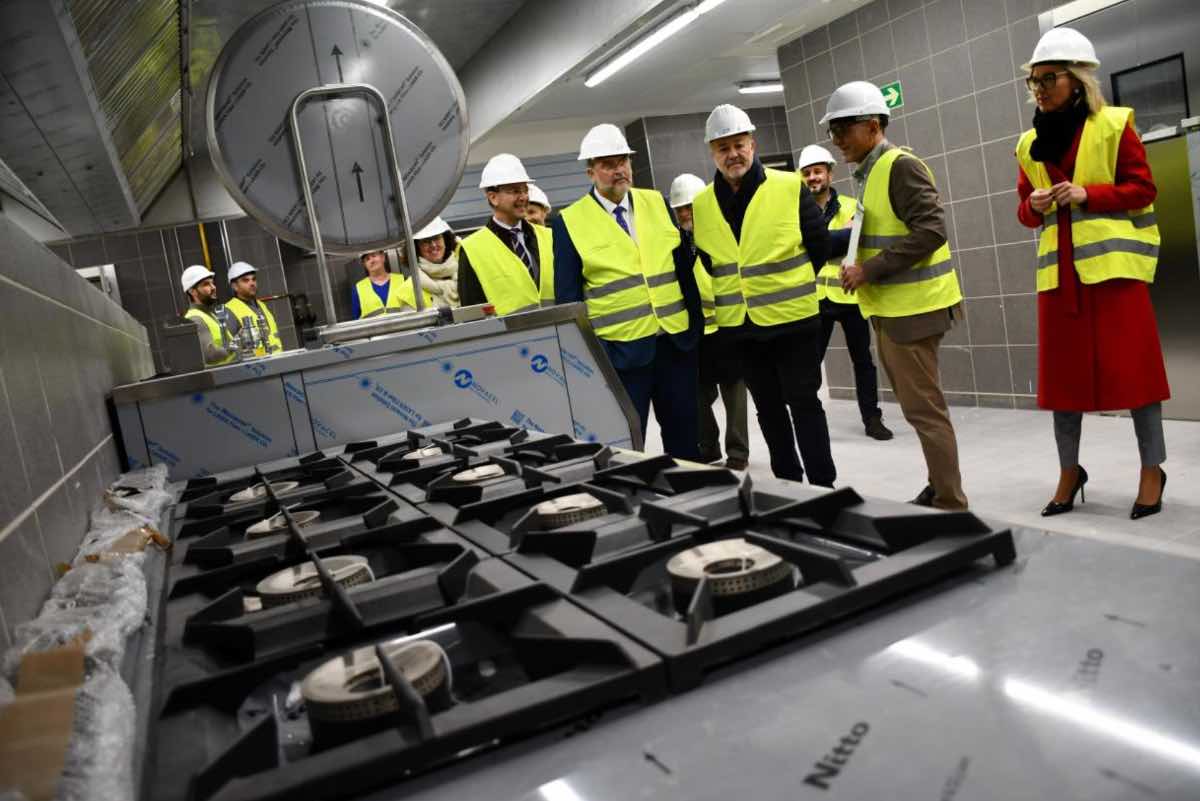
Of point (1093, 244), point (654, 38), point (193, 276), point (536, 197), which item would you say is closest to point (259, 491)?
point (1093, 244)

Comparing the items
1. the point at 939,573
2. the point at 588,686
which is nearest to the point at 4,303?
the point at 588,686

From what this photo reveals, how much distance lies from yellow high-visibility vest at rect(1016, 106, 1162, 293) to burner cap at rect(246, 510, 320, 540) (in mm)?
2513

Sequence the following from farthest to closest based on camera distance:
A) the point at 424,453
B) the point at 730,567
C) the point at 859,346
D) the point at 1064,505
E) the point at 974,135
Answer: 1. the point at 859,346
2. the point at 974,135
3. the point at 1064,505
4. the point at 424,453
5. the point at 730,567

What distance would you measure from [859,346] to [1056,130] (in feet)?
8.66

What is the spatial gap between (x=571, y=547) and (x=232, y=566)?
1.30 ft

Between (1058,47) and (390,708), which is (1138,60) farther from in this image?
(390,708)

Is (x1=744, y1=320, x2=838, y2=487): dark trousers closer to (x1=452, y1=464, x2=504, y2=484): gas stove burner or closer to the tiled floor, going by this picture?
the tiled floor

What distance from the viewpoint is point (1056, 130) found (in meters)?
2.87

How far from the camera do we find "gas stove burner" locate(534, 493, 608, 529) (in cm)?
102

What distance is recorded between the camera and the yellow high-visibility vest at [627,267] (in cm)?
350

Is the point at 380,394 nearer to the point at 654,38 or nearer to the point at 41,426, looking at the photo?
the point at 41,426

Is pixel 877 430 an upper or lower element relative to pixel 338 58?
lower

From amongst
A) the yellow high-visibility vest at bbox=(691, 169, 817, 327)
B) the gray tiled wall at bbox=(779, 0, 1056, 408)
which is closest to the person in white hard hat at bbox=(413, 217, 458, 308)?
the yellow high-visibility vest at bbox=(691, 169, 817, 327)

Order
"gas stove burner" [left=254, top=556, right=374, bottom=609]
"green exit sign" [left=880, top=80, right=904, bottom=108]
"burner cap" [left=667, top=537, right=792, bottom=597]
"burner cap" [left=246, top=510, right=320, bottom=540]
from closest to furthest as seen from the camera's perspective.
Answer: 1. "burner cap" [left=667, top=537, right=792, bottom=597]
2. "gas stove burner" [left=254, top=556, right=374, bottom=609]
3. "burner cap" [left=246, top=510, right=320, bottom=540]
4. "green exit sign" [left=880, top=80, right=904, bottom=108]
